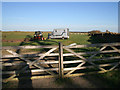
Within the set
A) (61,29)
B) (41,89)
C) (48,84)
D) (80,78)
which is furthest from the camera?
(61,29)

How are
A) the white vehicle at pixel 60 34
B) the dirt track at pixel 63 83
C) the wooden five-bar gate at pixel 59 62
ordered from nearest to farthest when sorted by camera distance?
1. the dirt track at pixel 63 83
2. the wooden five-bar gate at pixel 59 62
3. the white vehicle at pixel 60 34

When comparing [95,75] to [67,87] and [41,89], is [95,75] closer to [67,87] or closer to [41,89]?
[67,87]

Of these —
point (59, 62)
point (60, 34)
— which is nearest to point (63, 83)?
point (59, 62)

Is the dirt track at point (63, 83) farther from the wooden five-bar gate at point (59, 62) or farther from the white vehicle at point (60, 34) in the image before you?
the white vehicle at point (60, 34)

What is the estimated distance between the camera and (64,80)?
400 cm

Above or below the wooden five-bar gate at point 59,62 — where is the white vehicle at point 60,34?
above

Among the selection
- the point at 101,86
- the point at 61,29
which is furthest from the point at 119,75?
the point at 61,29

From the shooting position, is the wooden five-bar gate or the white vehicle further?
the white vehicle

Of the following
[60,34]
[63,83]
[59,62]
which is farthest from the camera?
[60,34]

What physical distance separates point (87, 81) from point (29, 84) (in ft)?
8.11

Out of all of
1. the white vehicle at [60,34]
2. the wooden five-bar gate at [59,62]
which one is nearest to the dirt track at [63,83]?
the wooden five-bar gate at [59,62]

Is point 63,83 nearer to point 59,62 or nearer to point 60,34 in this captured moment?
point 59,62

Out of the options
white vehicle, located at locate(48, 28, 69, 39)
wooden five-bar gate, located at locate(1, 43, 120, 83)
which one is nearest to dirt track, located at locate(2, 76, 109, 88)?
wooden five-bar gate, located at locate(1, 43, 120, 83)

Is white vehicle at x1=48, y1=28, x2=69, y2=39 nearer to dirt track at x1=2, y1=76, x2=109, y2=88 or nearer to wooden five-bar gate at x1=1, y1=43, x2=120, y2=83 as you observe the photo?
wooden five-bar gate at x1=1, y1=43, x2=120, y2=83
